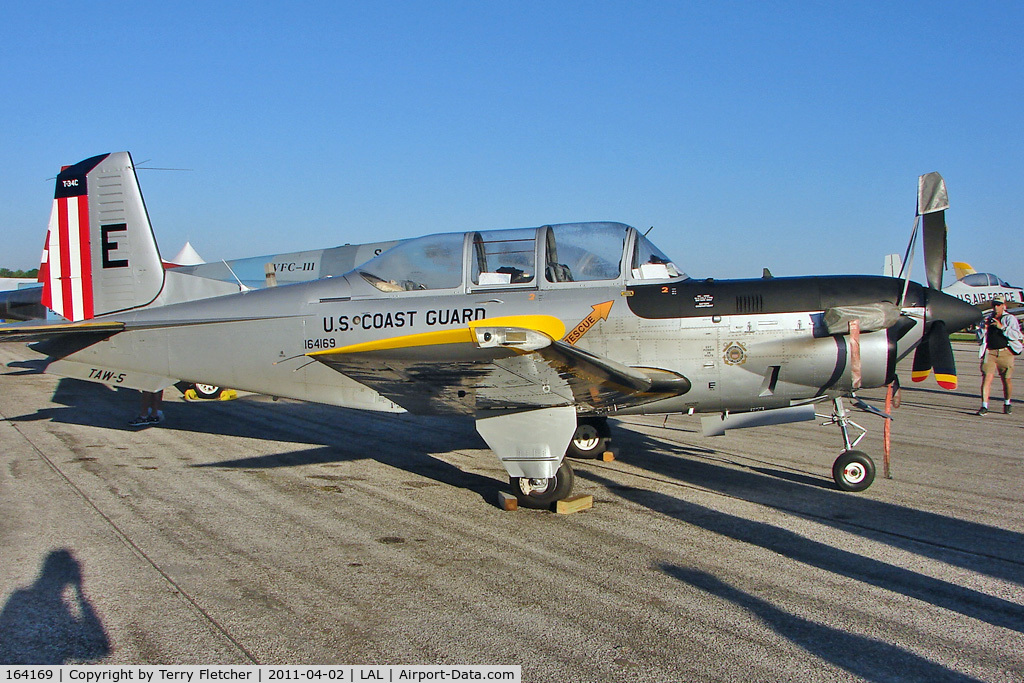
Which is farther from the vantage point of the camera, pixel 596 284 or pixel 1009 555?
pixel 596 284

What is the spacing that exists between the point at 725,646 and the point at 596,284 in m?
4.04

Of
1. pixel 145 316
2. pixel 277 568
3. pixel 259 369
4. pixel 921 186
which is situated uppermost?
pixel 921 186

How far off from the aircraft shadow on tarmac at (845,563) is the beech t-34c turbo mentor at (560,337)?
1.12m

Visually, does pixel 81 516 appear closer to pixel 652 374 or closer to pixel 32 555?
pixel 32 555

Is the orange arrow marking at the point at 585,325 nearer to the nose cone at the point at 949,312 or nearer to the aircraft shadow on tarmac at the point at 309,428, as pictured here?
the aircraft shadow on tarmac at the point at 309,428

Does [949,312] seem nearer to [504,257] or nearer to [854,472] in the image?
[854,472]

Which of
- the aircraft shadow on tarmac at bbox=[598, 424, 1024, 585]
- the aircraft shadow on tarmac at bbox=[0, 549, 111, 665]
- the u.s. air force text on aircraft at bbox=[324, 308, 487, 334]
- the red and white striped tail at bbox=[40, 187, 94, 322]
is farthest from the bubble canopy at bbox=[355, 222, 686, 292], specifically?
the red and white striped tail at bbox=[40, 187, 94, 322]

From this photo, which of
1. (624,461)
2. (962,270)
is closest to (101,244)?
(624,461)

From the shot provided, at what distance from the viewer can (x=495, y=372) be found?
19.8ft

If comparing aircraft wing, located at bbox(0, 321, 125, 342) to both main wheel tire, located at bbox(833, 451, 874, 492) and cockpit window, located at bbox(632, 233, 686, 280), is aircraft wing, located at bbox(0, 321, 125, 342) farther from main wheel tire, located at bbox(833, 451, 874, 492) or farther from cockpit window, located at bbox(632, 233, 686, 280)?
main wheel tire, located at bbox(833, 451, 874, 492)

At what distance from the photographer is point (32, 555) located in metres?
5.27

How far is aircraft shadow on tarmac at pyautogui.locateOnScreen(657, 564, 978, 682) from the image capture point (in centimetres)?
348

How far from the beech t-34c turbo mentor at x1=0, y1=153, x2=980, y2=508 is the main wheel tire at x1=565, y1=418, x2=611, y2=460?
1429 millimetres

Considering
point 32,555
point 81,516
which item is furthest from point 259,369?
point 32,555
